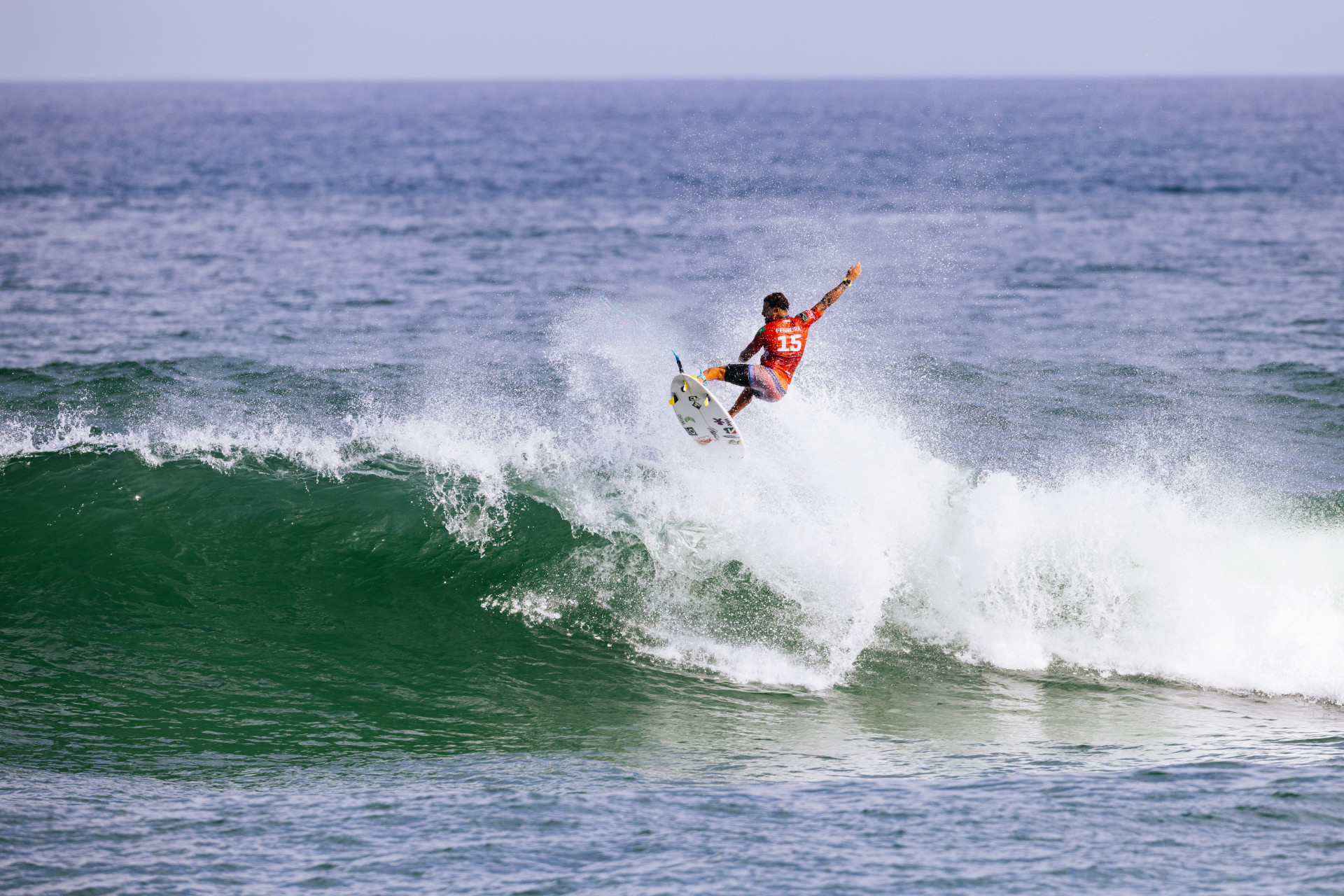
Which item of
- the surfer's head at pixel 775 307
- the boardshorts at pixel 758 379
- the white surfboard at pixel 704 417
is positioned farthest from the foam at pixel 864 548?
the surfer's head at pixel 775 307

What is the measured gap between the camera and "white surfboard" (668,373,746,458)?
1030cm

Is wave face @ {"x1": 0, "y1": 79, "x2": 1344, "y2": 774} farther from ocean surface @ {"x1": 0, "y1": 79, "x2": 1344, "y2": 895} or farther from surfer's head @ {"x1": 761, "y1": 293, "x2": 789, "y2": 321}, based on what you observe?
surfer's head @ {"x1": 761, "y1": 293, "x2": 789, "y2": 321}

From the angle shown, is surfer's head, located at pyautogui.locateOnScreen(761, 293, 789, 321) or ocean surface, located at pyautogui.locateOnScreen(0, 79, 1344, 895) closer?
ocean surface, located at pyautogui.locateOnScreen(0, 79, 1344, 895)

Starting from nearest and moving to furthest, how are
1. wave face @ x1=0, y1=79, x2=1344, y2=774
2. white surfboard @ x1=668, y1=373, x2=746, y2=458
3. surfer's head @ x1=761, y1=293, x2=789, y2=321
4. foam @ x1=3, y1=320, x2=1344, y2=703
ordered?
1. wave face @ x1=0, y1=79, x2=1344, y2=774
2. foam @ x1=3, y1=320, x2=1344, y2=703
3. surfer's head @ x1=761, y1=293, x2=789, y2=321
4. white surfboard @ x1=668, y1=373, x2=746, y2=458

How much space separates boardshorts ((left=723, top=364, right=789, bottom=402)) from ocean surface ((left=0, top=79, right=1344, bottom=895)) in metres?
1.11

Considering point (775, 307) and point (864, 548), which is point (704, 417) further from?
point (864, 548)

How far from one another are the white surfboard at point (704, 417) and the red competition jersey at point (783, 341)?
1.98 ft

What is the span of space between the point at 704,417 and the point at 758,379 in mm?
701

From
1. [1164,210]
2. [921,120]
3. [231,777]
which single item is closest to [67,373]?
[231,777]

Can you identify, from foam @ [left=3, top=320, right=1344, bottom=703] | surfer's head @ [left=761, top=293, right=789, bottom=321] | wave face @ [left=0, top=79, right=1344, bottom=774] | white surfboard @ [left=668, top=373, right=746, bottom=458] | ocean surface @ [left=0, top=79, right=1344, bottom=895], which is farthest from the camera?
white surfboard @ [left=668, top=373, right=746, bottom=458]

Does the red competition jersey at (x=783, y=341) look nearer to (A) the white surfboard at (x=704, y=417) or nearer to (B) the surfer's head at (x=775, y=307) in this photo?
(B) the surfer's head at (x=775, y=307)

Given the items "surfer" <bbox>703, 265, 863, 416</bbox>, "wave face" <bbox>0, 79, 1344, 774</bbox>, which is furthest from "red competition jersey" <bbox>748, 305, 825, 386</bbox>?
"wave face" <bbox>0, 79, 1344, 774</bbox>

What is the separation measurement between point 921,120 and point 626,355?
330 feet

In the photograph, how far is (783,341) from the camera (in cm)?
1030
